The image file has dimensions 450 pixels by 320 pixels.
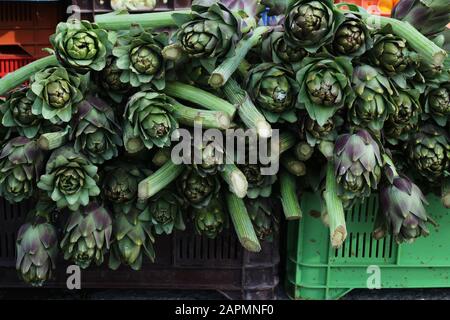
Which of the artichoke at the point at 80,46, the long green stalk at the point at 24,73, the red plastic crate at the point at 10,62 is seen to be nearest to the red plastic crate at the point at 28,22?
the red plastic crate at the point at 10,62

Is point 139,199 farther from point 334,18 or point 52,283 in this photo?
point 334,18

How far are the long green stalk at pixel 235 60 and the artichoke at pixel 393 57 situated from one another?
0.79 feet

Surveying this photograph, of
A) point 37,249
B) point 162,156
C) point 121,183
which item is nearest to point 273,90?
point 162,156

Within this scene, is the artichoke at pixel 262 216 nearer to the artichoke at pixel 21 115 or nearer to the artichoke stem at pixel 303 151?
the artichoke stem at pixel 303 151

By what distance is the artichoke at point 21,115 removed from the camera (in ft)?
3.86

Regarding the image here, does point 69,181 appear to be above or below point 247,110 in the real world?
below

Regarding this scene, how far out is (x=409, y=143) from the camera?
1.26m

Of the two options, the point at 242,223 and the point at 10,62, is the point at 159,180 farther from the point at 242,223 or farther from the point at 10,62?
the point at 10,62

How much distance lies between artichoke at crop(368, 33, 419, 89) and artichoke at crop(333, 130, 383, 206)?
0.16 m

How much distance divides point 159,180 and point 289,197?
0.97 ft

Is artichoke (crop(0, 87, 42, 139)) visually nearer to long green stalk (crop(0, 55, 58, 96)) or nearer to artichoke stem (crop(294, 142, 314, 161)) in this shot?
long green stalk (crop(0, 55, 58, 96))

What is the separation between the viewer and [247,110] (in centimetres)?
113

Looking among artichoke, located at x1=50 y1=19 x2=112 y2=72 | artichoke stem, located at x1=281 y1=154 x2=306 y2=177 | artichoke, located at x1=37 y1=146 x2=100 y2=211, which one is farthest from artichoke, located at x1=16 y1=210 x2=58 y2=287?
artichoke stem, located at x1=281 y1=154 x2=306 y2=177

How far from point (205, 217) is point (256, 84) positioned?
32 cm
